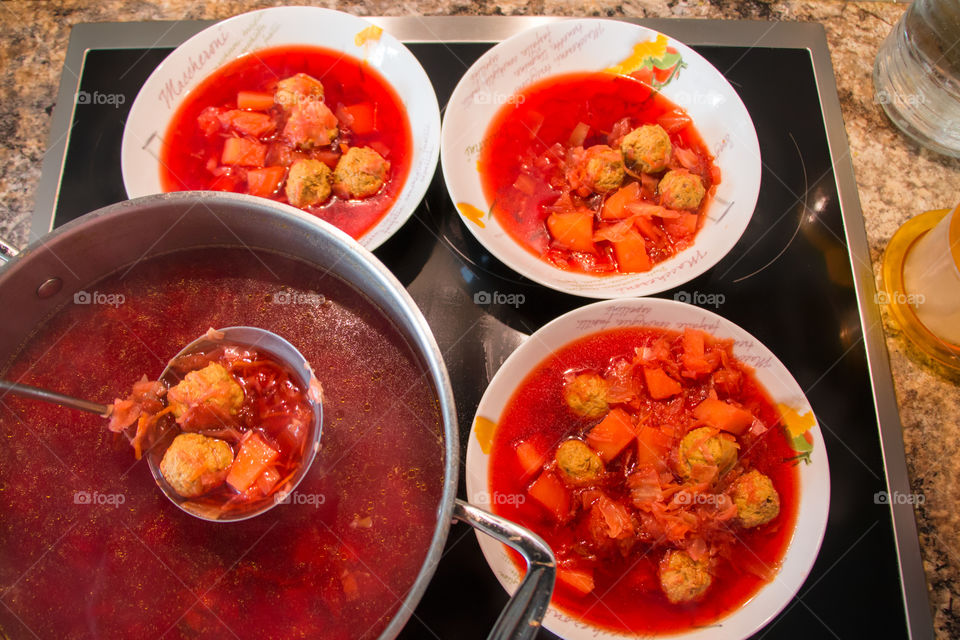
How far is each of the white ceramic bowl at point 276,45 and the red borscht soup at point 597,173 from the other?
20 cm

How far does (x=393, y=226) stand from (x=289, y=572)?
0.84m

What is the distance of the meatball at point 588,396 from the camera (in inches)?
56.9

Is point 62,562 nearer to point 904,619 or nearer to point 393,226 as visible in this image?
point 393,226

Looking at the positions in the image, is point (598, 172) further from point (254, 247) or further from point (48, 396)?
point (48, 396)

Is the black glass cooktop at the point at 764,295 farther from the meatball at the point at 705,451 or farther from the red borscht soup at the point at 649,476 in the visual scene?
the meatball at the point at 705,451

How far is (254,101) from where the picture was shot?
179cm

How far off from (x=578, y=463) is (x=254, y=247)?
0.85 m

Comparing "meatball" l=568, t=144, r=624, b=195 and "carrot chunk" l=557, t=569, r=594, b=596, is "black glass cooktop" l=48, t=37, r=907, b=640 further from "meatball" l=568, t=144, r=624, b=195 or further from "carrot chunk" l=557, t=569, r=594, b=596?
"meatball" l=568, t=144, r=624, b=195

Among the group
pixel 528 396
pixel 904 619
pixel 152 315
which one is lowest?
pixel 904 619

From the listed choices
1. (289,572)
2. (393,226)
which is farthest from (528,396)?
(289,572)

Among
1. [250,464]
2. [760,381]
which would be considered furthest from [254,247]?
[760,381]

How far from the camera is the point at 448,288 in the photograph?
1708 mm

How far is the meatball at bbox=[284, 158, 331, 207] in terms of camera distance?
5.36 ft

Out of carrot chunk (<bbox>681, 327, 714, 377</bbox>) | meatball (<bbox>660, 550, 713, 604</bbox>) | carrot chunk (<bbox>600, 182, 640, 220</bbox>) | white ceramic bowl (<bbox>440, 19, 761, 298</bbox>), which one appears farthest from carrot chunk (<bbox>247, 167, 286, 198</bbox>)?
meatball (<bbox>660, 550, 713, 604</bbox>)
